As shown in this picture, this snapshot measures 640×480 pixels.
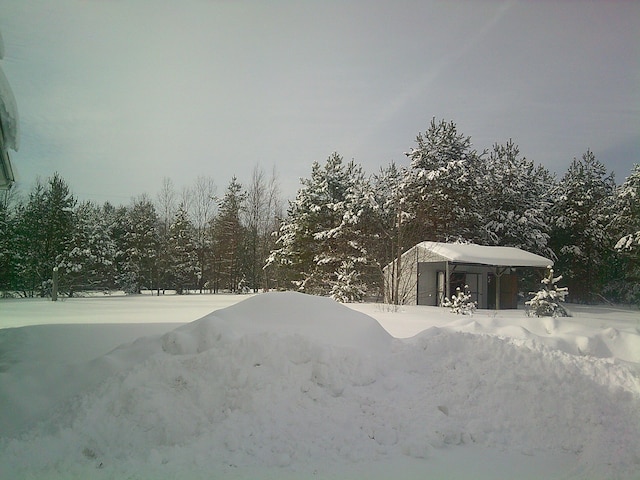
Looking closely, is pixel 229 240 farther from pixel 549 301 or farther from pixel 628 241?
pixel 628 241

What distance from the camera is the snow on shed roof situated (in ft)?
50.1

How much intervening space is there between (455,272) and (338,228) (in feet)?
18.4

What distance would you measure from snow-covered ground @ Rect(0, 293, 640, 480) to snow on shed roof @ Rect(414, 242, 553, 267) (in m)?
9.78

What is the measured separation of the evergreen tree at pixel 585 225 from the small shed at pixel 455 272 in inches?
45.6

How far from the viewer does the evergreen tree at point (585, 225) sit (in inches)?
522

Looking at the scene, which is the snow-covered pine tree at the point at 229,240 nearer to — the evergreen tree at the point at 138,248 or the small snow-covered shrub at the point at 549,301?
the evergreen tree at the point at 138,248

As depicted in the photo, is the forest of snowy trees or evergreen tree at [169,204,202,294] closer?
the forest of snowy trees

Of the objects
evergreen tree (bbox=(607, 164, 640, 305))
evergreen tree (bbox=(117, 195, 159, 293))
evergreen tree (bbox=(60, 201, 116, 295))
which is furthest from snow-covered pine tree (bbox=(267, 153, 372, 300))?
evergreen tree (bbox=(607, 164, 640, 305))

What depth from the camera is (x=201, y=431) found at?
3.49 metres

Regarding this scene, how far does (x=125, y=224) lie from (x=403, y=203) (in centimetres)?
1211

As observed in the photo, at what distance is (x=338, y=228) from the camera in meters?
19.6

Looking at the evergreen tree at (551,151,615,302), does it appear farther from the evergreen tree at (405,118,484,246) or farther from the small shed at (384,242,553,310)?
the evergreen tree at (405,118,484,246)

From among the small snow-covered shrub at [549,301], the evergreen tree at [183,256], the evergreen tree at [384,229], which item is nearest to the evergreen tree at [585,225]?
the small snow-covered shrub at [549,301]

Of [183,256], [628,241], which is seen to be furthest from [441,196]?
[183,256]
